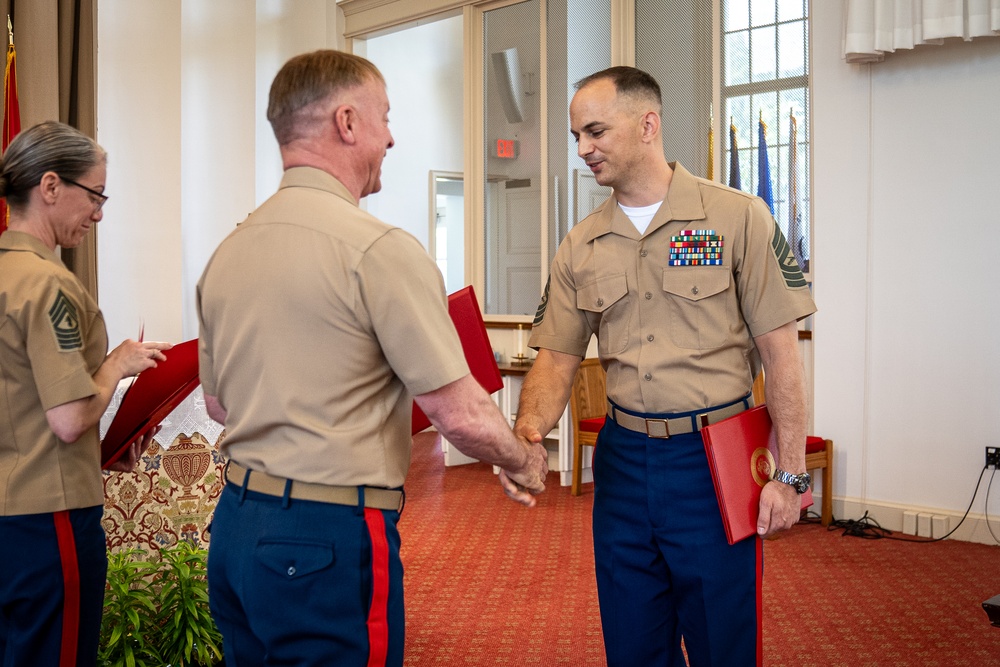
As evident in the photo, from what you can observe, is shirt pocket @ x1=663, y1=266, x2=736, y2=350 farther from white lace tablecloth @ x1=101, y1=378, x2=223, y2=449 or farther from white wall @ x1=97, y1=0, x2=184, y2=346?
white wall @ x1=97, y1=0, x2=184, y2=346

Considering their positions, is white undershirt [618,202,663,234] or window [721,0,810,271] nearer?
white undershirt [618,202,663,234]

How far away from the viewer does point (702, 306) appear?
208 centimetres

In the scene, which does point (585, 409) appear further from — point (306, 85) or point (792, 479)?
point (306, 85)

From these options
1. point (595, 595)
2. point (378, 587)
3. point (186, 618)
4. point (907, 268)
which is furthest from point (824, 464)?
point (378, 587)

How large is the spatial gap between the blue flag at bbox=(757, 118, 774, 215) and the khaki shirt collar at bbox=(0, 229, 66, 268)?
4574 mm

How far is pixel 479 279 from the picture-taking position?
24.4 ft

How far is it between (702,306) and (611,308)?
0.74ft

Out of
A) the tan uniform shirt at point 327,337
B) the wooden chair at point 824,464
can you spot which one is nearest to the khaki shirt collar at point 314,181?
the tan uniform shirt at point 327,337

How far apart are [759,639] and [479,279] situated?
5.56 m

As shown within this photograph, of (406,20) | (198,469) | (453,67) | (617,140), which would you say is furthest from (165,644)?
(453,67)

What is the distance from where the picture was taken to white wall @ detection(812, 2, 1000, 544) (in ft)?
15.7

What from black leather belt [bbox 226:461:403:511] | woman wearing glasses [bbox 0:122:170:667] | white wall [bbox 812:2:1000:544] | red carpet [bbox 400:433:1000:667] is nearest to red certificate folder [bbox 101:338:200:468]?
woman wearing glasses [bbox 0:122:170:667]

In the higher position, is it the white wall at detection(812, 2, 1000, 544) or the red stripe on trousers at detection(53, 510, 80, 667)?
the white wall at detection(812, 2, 1000, 544)

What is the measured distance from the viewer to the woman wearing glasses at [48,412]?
1.88 metres
